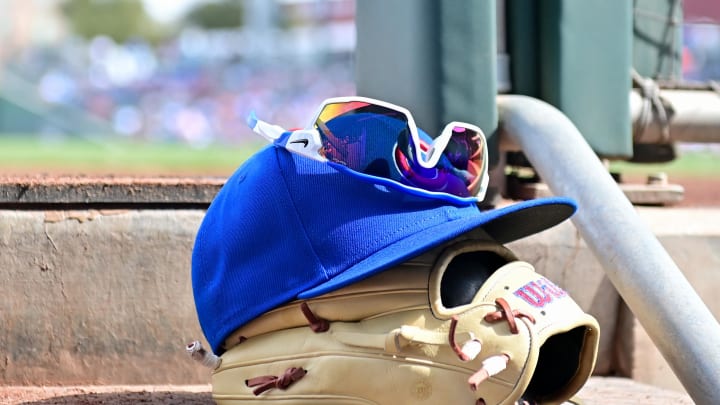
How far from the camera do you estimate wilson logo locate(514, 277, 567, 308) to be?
1.30 meters

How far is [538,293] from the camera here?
1.32 metres

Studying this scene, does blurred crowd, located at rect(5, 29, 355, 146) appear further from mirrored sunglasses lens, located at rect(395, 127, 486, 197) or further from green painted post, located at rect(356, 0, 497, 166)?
mirrored sunglasses lens, located at rect(395, 127, 486, 197)

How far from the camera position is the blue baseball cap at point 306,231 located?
1.33 meters

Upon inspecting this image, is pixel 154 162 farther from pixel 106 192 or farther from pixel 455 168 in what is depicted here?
pixel 455 168

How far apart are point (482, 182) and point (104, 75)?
21662 millimetres

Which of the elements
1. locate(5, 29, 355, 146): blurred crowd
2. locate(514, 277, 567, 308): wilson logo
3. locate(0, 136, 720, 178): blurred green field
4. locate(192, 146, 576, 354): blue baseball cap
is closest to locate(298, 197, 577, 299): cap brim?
locate(192, 146, 576, 354): blue baseball cap

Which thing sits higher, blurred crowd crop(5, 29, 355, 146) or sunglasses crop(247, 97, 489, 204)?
sunglasses crop(247, 97, 489, 204)

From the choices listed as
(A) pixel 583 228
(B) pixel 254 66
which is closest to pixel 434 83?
(A) pixel 583 228

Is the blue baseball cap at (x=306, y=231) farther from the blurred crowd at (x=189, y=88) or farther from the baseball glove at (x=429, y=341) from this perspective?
the blurred crowd at (x=189, y=88)

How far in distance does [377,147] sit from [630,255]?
483 millimetres

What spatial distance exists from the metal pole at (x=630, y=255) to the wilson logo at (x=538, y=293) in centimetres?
23

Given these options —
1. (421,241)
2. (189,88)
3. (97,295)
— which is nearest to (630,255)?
(421,241)

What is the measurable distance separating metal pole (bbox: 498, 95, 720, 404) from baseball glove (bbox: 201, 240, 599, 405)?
184 mm

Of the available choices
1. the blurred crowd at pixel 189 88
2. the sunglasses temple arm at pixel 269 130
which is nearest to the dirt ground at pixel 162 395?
the sunglasses temple arm at pixel 269 130
